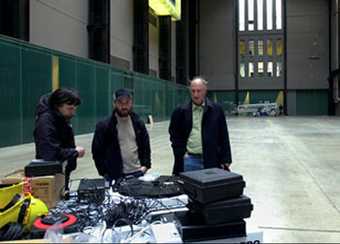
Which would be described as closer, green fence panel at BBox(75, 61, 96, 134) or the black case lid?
the black case lid

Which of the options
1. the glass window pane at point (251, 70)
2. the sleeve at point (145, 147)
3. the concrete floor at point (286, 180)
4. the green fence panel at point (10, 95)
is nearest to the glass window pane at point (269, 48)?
the glass window pane at point (251, 70)

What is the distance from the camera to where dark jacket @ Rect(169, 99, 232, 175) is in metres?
4.41

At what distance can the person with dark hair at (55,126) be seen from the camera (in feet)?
12.4

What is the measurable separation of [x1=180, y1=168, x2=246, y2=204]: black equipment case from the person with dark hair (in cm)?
122

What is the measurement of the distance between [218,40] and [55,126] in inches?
1707

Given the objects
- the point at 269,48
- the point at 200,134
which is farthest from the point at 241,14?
the point at 200,134

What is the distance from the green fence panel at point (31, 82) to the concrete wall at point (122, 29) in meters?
9.49

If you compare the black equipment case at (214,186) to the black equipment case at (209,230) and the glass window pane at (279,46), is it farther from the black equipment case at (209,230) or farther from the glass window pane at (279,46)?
the glass window pane at (279,46)

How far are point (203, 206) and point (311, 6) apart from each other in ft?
150

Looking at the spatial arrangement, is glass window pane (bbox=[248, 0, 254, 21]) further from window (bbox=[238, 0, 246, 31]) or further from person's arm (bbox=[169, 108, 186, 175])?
person's arm (bbox=[169, 108, 186, 175])

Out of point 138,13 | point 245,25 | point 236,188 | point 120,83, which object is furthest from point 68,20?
point 245,25

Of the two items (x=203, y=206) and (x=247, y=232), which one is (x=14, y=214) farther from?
(x=247, y=232)

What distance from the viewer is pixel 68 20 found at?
18797 millimetres

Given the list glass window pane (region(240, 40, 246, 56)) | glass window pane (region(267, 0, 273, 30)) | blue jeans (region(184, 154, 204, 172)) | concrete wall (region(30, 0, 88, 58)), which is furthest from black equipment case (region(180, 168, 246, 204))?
glass window pane (region(267, 0, 273, 30))
